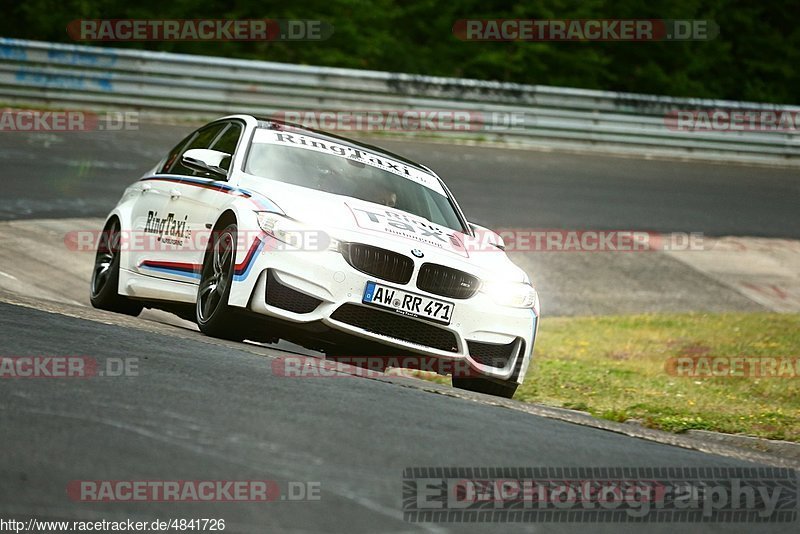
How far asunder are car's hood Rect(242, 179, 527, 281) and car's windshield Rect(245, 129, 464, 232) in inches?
8.8

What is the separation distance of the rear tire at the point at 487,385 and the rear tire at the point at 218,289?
5.05 feet

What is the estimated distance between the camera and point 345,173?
28.8ft

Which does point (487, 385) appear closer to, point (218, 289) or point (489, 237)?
point (489, 237)

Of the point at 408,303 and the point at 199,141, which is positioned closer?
the point at 408,303

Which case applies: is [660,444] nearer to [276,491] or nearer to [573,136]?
[276,491]

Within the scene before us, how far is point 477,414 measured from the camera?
6289 millimetres

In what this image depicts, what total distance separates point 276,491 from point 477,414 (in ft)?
6.49

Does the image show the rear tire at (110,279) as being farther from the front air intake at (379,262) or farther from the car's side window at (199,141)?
the front air intake at (379,262)

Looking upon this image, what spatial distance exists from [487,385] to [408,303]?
3.65 ft

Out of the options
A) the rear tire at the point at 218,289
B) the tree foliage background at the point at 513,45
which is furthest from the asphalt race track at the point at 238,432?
the tree foliage background at the point at 513,45

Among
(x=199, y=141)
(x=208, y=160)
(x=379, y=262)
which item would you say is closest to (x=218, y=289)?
(x=379, y=262)

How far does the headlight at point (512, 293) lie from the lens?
7.96 m

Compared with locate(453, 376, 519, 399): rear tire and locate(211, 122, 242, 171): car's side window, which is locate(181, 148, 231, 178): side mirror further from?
locate(453, 376, 519, 399): rear tire

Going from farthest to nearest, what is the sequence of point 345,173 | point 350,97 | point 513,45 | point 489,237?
point 513,45
point 350,97
point 489,237
point 345,173
